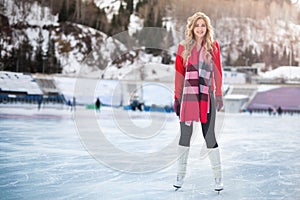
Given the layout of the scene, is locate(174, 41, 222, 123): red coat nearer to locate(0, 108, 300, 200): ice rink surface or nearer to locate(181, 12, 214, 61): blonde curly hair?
locate(181, 12, 214, 61): blonde curly hair

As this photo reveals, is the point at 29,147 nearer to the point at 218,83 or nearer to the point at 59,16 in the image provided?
the point at 218,83

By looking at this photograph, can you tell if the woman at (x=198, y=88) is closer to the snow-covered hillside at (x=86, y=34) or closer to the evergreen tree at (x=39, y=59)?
the snow-covered hillside at (x=86, y=34)

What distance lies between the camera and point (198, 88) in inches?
52.5

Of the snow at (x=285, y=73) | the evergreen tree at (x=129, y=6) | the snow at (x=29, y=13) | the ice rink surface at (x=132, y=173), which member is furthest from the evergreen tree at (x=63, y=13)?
the ice rink surface at (x=132, y=173)

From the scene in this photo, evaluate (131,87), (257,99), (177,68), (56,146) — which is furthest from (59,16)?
(177,68)

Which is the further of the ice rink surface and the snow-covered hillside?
the snow-covered hillside

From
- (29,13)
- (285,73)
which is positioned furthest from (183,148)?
(29,13)

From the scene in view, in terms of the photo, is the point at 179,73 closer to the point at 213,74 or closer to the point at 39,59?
the point at 213,74

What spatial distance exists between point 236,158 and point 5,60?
14.5m

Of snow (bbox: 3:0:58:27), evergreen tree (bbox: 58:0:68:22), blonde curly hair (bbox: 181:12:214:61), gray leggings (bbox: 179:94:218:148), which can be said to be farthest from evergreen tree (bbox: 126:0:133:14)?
gray leggings (bbox: 179:94:218:148)

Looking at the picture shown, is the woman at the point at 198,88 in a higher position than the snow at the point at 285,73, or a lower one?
lower

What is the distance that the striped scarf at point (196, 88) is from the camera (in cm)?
132

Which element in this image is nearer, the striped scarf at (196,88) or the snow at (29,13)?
the striped scarf at (196,88)

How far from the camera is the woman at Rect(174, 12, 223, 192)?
1329 mm
